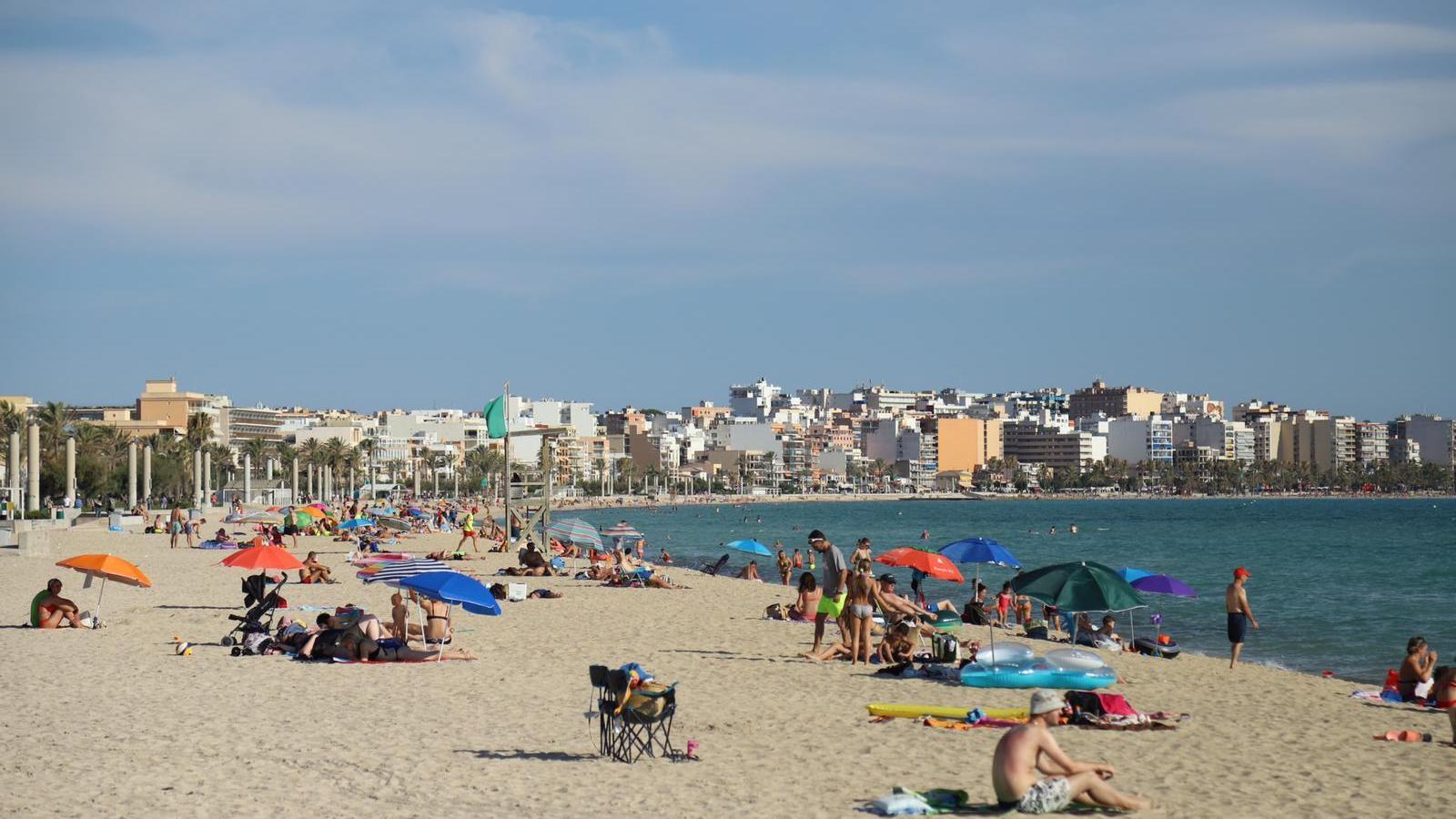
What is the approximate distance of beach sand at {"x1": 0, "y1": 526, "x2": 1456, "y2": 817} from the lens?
831 centimetres

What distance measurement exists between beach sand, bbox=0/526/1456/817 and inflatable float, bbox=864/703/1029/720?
0.21m

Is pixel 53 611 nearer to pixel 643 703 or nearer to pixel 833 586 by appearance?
pixel 833 586

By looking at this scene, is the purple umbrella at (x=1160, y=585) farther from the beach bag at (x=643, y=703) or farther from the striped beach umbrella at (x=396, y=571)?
the beach bag at (x=643, y=703)

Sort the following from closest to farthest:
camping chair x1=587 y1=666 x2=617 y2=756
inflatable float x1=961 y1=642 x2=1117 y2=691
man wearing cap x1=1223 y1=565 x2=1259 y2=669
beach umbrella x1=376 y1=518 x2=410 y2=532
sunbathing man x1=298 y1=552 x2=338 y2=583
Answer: camping chair x1=587 y1=666 x2=617 y2=756, inflatable float x1=961 y1=642 x2=1117 y2=691, man wearing cap x1=1223 y1=565 x2=1259 y2=669, sunbathing man x1=298 y1=552 x2=338 y2=583, beach umbrella x1=376 y1=518 x2=410 y2=532

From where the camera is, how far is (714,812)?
26.3ft

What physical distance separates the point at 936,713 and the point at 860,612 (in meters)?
3.25

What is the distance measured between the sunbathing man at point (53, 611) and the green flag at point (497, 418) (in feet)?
64.1

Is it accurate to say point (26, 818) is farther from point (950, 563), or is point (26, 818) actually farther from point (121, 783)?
point (950, 563)

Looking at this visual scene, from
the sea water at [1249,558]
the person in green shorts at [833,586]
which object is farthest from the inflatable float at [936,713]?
the sea water at [1249,558]

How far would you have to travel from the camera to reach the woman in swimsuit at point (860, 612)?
14312 mm

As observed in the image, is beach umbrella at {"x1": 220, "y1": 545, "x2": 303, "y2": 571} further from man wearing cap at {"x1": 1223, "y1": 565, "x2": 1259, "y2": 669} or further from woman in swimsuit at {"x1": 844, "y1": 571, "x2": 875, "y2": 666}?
man wearing cap at {"x1": 1223, "y1": 565, "x2": 1259, "y2": 669}

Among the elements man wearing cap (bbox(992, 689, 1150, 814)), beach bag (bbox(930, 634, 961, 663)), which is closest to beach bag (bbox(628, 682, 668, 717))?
man wearing cap (bbox(992, 689, 1150, 814))

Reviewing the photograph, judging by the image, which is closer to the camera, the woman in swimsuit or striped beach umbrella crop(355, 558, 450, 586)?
striped beach umbrella crop(355, 558, 450, 586)

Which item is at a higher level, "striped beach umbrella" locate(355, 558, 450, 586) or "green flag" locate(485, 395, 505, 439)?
"green flag" locate(485, 395, 505, 439)
